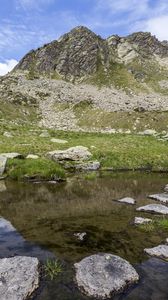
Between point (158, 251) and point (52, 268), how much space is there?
5249 mm

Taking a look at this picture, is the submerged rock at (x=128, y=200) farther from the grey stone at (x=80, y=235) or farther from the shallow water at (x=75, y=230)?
the grey stone at (x=80, y=235)

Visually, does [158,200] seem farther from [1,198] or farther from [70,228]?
[1,198]

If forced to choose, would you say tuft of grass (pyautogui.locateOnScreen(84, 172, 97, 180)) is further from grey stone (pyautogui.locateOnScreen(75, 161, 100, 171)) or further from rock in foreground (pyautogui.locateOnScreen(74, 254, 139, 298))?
rock in foreground (pyautogui.locateOnScreen(74, 254, 139, 298))

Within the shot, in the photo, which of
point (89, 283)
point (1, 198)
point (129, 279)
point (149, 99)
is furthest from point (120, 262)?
→ point (149, 99)

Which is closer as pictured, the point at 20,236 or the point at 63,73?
the point at 20,236

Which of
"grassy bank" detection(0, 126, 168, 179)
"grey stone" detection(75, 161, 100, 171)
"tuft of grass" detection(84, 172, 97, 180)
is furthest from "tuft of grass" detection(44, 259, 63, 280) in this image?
"grey stone" detection(75, 161, 100, 171)

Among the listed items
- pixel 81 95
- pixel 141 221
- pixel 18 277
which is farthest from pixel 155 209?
pixel 81 95

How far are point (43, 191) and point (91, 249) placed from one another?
14.1 metres

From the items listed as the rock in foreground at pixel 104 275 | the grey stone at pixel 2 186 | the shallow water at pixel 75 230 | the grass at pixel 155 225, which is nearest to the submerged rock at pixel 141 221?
the grass at pixel 155 225

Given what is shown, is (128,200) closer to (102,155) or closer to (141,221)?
(141,221)

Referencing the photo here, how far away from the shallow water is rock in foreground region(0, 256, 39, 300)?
45 centimetres

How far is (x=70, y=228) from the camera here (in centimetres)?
2027

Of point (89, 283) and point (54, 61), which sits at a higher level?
point (54, 61)

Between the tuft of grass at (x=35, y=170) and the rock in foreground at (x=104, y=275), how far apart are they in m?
21.3
